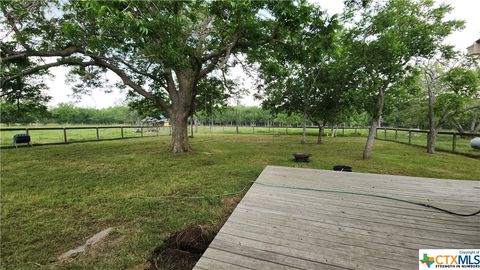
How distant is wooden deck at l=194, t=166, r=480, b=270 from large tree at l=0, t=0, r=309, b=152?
3827mm

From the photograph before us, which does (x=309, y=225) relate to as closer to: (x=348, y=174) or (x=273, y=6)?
(x=348, y=174)

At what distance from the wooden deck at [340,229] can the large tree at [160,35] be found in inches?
151

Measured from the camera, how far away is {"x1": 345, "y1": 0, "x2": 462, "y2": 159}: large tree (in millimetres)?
6945

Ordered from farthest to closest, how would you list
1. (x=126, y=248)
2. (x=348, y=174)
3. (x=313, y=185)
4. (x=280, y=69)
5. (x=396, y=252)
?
(x=280, y=69), (x=348, y=174), (x=313, y=185), (x=126, y=248), (x=396, y=252)

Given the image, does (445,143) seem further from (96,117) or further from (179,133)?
(96,117)

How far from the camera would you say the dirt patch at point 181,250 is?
2.05m

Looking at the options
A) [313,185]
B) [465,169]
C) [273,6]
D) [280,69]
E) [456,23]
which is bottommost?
[465,169]

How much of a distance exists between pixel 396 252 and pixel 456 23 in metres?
9.90

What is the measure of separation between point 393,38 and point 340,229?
7.36 meters

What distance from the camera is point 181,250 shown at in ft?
7.24

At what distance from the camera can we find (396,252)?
188 centimetres

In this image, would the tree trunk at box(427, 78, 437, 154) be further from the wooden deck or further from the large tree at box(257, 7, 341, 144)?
the wooden deck

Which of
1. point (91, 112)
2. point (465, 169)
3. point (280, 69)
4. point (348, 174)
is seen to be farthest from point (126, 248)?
point (91, 112)

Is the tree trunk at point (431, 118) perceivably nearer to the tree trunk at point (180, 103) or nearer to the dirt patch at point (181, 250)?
the tree trunk at point (180, 103)
